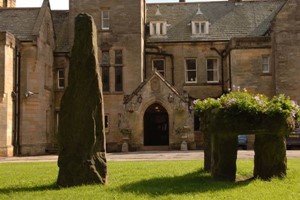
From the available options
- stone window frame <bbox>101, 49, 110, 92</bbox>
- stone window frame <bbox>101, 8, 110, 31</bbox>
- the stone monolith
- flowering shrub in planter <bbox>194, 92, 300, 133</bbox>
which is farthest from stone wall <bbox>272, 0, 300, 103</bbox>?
the stone monolith

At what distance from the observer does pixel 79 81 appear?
12898mm

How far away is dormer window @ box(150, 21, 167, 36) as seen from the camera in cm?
3997

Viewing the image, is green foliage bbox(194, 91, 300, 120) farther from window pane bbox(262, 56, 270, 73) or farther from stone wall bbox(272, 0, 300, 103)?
window pane bbox(262, 56, 270, 73)

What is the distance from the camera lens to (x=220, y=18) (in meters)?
41.5

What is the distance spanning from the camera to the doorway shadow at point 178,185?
1109 cm

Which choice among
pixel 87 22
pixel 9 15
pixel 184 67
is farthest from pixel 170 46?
pixel 87 22

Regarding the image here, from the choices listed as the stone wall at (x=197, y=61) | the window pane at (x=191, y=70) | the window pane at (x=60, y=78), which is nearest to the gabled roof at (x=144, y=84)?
the stone wall at (x=197, y=61)

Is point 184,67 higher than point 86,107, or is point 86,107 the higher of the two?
point 184,67

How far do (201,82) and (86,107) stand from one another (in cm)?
2728

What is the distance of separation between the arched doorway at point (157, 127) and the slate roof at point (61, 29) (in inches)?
349

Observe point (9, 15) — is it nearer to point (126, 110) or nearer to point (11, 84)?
point (11, 84)

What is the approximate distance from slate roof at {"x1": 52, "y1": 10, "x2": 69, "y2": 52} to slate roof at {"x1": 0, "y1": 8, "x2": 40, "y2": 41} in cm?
307

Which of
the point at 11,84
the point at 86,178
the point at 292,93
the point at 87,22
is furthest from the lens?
the point at 292,93

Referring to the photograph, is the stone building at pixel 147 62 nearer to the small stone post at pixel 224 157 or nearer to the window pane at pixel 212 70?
the window pane at pixel 212 70
